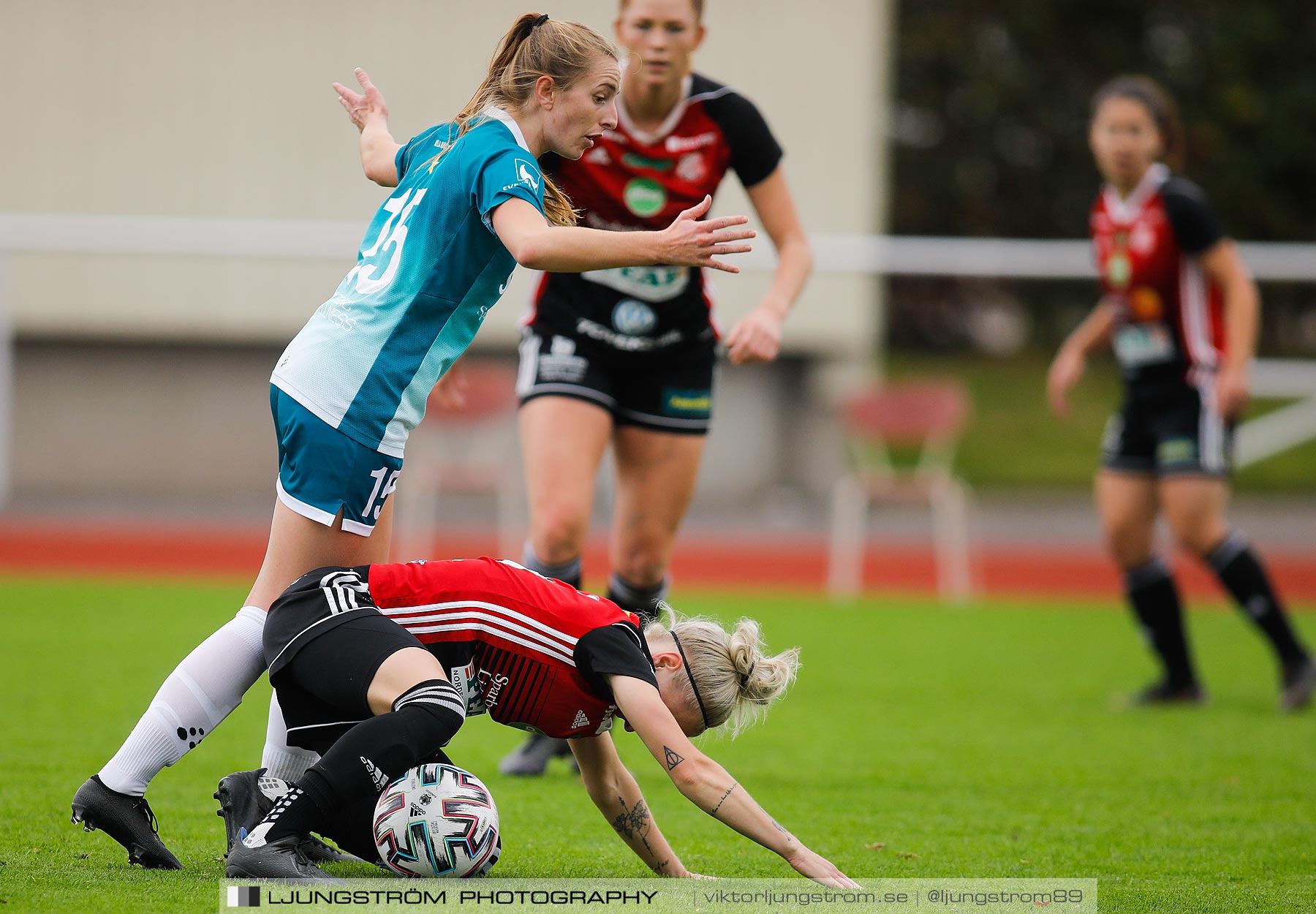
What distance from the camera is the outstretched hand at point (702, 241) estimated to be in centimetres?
264

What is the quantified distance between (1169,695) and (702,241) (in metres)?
4.07

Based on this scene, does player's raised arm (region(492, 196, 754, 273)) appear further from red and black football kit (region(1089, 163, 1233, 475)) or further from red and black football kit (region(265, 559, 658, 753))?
red and black football kit (region(1089, 163, 1233, 475))

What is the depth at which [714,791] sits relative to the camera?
2.66 metres

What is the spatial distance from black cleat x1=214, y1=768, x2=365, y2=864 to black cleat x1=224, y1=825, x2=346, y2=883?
0.17 m

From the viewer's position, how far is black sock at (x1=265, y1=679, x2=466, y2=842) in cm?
265

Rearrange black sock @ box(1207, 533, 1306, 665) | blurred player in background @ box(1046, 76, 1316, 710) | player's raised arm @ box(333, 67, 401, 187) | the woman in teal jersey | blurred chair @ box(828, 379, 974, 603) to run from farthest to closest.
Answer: blurred chair @ box(828, 379, 974, 603), black sock @ box(1207, 533, 1306, 665), blurred player in background @ box(1046, 76, 1316, 710), player's raised arm @ box(333, 67, 401, 187), the woman in teal jersey

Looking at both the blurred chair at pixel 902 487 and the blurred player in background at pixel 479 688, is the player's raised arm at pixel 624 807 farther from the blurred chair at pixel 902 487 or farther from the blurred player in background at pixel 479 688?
the blurred chair at pixel 902 487

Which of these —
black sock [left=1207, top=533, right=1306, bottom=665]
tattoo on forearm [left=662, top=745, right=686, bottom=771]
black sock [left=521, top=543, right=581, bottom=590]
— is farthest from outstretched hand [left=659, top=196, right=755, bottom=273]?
black sock [left=1207, top=533, right=1306, bottom=665]

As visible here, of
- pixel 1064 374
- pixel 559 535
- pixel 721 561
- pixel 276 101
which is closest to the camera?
pixel 559 535

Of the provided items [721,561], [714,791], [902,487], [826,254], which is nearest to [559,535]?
[714,791]

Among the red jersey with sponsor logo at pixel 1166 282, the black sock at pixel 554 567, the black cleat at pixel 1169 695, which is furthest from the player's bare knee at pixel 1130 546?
the black sock at pixel 554 567

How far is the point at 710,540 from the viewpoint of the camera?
36.8 feet

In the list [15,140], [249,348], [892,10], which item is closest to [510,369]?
[249,348]

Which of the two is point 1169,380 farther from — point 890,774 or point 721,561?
point 721,561
